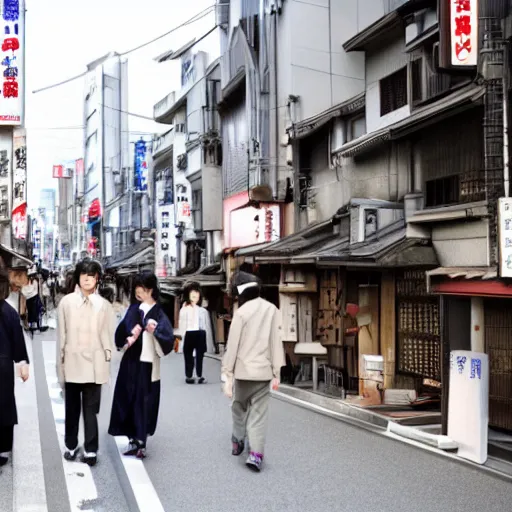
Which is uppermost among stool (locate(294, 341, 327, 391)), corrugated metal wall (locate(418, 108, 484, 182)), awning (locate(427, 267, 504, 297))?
corrugated metal wall (locate(418, 108, 484, 182))

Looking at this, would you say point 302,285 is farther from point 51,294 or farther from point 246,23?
point 51,294

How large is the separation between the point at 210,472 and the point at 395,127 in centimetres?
774

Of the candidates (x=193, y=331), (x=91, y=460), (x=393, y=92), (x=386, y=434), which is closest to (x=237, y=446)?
(x=91, y=460)

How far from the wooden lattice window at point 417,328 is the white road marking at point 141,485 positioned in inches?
246

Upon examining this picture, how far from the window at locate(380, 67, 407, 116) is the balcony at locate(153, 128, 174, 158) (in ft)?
86.1

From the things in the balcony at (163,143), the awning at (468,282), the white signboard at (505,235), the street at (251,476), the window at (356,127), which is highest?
the balcony at (163,143)

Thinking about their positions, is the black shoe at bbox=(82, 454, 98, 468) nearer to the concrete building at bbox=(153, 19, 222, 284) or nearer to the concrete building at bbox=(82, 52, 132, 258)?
the concrete building at bbox=(153, 19, 222, 284)

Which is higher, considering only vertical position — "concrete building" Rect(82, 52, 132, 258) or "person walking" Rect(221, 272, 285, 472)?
"concrete building" Rect(82, 52, 132, 258)

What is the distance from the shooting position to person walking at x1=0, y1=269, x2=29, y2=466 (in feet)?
27.3

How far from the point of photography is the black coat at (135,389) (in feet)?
29.9

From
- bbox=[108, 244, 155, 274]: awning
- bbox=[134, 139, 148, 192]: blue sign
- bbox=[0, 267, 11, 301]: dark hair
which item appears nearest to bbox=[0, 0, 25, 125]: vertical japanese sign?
bbox=[108, 244, 155, 274]: awning

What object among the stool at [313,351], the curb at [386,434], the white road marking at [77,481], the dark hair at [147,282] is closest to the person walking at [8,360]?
the white road marking at [77,481]

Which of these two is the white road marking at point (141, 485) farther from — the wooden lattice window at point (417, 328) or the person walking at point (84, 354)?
the wooden lattice window at point (417, 328)

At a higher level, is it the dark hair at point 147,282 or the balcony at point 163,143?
the balcony at point 163,143
